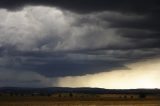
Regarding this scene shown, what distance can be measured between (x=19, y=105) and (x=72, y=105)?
40.1 feet

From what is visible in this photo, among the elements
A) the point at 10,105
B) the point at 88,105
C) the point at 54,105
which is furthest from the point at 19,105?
the point at 88,105

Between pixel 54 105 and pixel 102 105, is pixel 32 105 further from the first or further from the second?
pixel 102 105

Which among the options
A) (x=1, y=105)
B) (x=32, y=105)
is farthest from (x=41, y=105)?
(x=1, y=105)

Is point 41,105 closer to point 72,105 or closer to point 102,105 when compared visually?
point 72,105

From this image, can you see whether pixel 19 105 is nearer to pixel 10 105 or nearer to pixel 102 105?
pixel 10 105

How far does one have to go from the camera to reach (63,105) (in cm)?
10288

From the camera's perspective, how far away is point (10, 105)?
98562 millimetres

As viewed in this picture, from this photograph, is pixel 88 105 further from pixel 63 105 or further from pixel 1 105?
pixel 1 105

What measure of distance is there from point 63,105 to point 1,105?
1462cm

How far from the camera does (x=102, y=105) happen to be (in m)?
102

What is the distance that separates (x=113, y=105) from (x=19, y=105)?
21.9m

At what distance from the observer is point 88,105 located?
10144 cm

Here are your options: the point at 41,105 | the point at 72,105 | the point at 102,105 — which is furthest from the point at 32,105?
the point at 102,105

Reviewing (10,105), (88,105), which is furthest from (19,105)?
(88,105)
